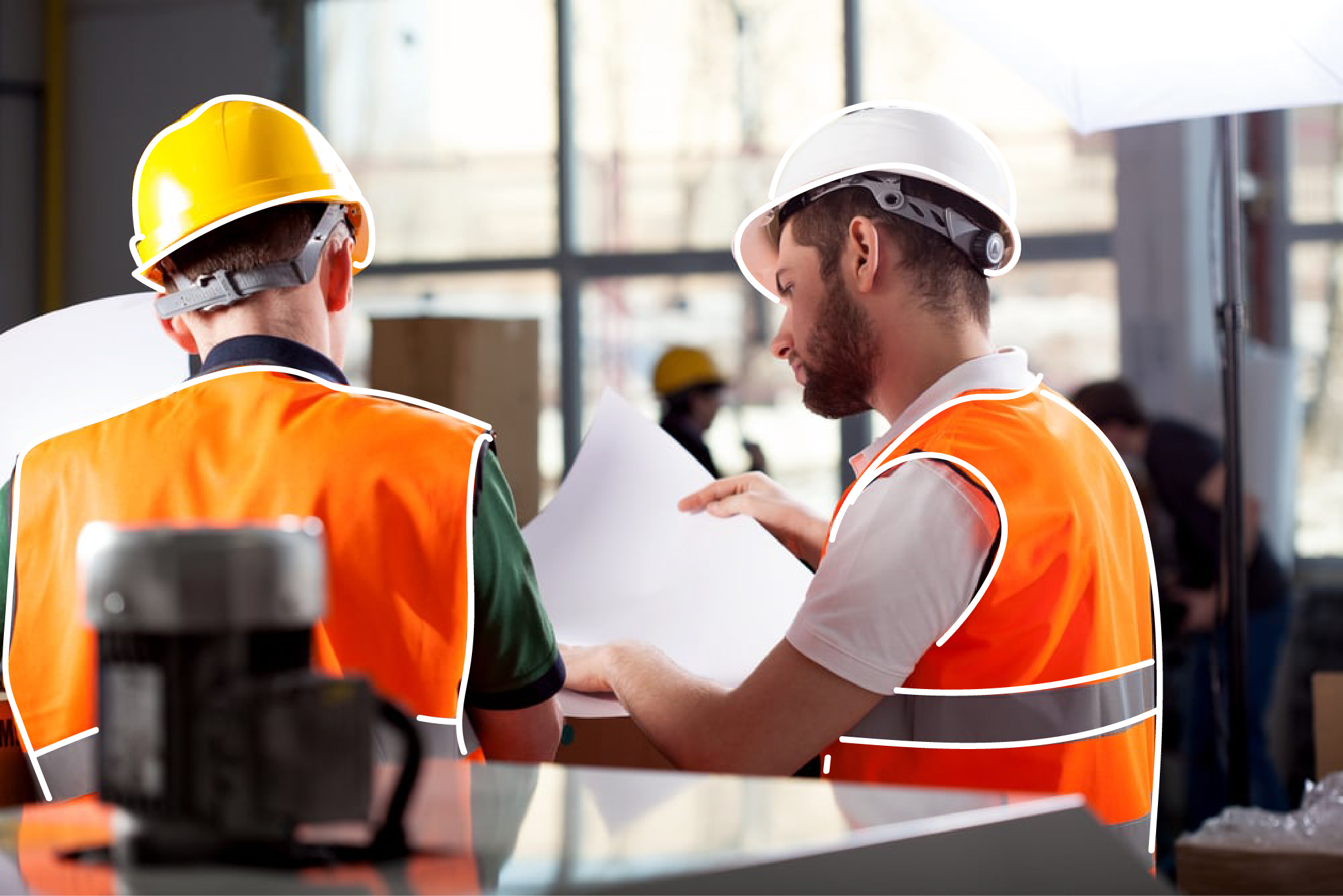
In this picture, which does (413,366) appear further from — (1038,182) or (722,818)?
(722,818)

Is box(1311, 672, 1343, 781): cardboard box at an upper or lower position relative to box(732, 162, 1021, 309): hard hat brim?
lower

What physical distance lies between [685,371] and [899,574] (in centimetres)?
436

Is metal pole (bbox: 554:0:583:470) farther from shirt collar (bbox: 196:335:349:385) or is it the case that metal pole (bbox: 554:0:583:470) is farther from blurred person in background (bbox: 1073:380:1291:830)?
shirt collar (bbox: 196:335:349:385)

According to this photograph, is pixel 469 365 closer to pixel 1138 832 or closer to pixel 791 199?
pixel 791 199

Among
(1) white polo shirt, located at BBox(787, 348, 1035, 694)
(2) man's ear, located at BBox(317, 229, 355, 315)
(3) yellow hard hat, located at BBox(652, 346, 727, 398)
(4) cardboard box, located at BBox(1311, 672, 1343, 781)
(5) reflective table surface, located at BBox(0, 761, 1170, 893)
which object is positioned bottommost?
(4) cardboard box, located at BBox(1311, 672, 1343, 781)

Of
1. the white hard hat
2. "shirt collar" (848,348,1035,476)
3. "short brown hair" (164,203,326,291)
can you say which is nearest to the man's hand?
"shirt collar" (848,348,1035,476)

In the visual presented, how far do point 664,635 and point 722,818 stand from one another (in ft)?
3.85

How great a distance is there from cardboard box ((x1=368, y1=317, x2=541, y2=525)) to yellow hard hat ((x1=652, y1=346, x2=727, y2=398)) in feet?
4.41

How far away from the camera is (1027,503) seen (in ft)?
4.70

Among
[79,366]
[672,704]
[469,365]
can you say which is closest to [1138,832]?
[672,704]

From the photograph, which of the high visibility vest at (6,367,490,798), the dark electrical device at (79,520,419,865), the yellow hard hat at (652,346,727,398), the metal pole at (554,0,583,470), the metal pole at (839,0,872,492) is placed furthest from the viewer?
the metal pole at (554,0,583,470)

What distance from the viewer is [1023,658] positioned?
1445 mm

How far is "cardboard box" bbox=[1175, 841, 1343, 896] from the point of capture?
2.54m

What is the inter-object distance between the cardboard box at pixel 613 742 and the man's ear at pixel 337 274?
1.93 feet
